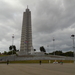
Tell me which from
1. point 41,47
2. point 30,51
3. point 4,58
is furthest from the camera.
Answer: point 41,47

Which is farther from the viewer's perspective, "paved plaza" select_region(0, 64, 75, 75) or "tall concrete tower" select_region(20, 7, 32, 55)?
"tall concrete tower" select_region(20, 7, 32, 55)

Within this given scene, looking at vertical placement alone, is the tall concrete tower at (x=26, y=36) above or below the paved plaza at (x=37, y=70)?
above

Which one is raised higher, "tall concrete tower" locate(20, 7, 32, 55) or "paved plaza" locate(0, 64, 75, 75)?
"tall concrete tower" locate(20, 7, 32, 55)

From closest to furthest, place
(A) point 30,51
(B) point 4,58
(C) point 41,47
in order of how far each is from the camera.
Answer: (B) point 4,58
(A) point 30,51
(C) point 41,47

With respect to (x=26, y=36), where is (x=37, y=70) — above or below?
below

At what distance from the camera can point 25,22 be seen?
304ft

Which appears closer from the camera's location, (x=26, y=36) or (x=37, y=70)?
(x=37, y=70)

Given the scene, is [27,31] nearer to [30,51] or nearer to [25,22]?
[25,22]

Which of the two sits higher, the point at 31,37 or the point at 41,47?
the point at 31,37

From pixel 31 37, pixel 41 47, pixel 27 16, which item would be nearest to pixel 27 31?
pixel 31 37

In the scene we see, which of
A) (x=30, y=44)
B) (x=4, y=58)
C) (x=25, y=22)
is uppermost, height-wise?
(x=25, y=22)

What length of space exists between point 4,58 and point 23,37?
40.8 metres

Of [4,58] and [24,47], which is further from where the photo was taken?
[24,47]

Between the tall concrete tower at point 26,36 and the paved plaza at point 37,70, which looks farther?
the tall concrete tower at point 26,36
